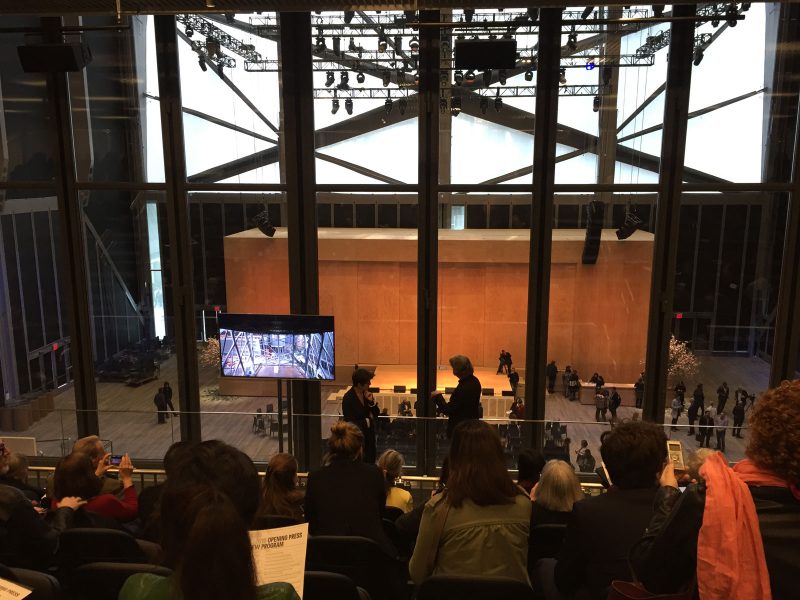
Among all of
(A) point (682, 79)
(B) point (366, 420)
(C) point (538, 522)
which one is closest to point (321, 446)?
(B) point (366, 420)

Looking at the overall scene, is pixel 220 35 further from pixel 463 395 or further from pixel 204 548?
pixel 204 548

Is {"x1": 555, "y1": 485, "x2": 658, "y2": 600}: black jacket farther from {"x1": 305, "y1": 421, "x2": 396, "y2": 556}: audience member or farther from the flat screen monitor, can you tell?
the flat screen monitor

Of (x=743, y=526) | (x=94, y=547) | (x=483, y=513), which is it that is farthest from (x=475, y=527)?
(x=94, y=547)

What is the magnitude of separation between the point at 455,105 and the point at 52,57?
379 cm

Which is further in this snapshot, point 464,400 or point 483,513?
point 464,400

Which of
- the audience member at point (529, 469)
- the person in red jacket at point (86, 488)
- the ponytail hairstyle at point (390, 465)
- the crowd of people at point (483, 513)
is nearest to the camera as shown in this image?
the crowd of people at point (483, 513)

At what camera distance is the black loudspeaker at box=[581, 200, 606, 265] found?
657 centimetres

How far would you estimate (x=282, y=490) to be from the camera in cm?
354

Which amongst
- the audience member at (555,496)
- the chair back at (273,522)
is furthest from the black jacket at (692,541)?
the chair back at (273,522)

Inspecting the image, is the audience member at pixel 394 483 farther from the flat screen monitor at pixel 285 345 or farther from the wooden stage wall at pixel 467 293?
the wooden stage wall at pixel 467 293

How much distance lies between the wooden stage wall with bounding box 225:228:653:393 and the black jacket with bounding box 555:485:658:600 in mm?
4316

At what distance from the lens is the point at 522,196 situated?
6512 millimetres

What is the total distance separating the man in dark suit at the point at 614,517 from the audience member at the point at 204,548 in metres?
1.38

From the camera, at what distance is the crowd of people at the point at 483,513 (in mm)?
1555
